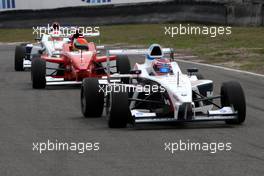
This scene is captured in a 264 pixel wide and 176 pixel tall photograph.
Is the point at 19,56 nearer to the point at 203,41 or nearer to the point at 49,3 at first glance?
the point at 203,41

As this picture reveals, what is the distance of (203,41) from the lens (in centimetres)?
2928

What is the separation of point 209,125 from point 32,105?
155 inches

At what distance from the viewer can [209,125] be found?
11992 mm

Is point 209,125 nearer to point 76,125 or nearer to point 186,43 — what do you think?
point 76,125

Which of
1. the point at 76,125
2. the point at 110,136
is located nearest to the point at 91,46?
the point at 76,125

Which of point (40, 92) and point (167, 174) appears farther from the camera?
point (40, 92)

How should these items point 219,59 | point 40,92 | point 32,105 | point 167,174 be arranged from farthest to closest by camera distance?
point 219,59
point 40,92
point 32,105
point 167,174

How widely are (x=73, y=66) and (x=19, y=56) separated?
4.30 meters

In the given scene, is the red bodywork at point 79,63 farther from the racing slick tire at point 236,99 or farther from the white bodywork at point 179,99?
the racing slick tire at point 236,99
